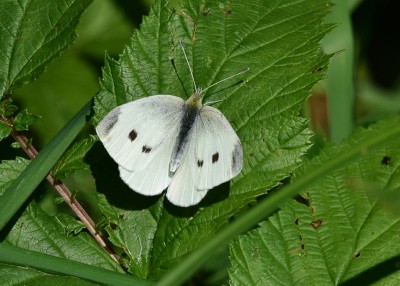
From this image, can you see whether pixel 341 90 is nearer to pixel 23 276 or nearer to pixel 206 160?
pixel 206 160

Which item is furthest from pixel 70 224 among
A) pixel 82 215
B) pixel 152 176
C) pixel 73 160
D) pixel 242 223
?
pixel 242 223

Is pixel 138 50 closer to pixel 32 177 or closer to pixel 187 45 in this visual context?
pixel 187 45

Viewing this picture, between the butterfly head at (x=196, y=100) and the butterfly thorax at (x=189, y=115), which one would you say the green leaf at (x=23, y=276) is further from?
the butterfly head at (x=196, y=100)

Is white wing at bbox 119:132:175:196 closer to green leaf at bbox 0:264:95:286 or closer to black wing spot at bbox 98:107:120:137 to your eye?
black wing spot at bbox 98:107:120:137

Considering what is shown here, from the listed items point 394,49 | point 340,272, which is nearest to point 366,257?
point 340,272

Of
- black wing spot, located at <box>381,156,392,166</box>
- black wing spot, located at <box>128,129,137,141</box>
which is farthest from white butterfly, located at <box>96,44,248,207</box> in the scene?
black wing spot, located at <box>381,156,392,166</box>

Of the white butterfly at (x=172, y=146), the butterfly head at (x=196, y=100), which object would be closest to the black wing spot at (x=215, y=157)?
the white butterfly at (x=172, y=146)
